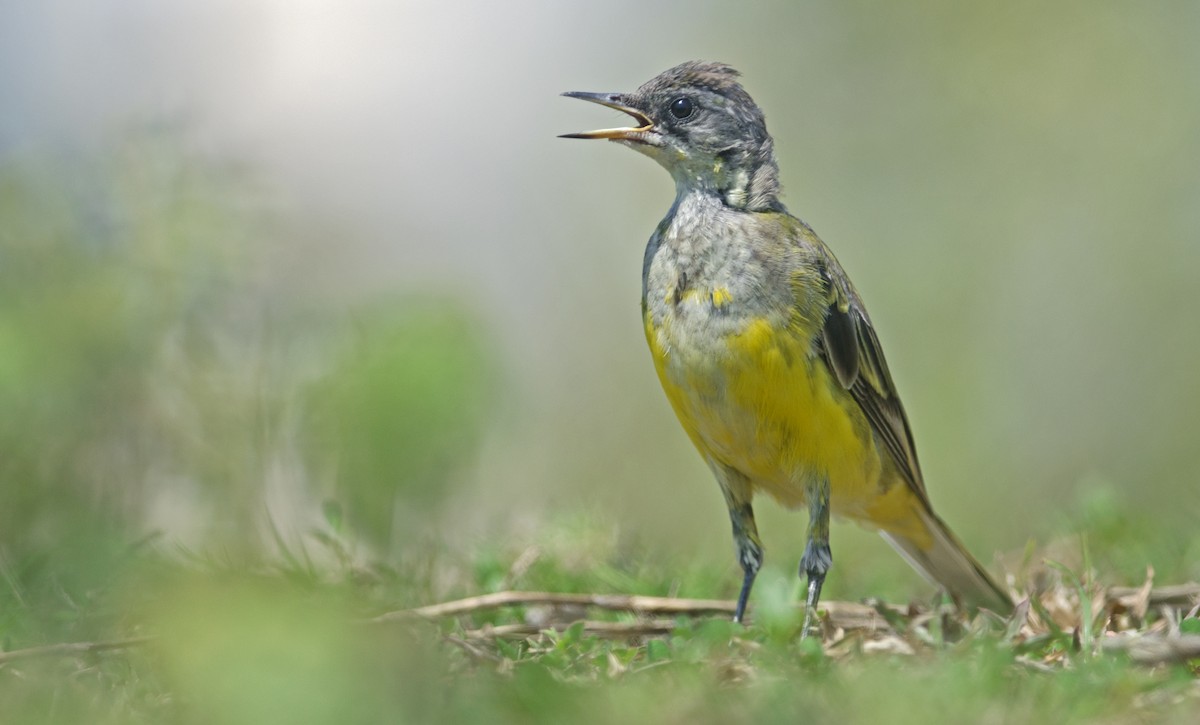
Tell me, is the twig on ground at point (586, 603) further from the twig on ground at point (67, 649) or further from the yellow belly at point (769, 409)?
the twig on ground at point (67, 649)

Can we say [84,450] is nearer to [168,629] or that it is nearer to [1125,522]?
[168,629]

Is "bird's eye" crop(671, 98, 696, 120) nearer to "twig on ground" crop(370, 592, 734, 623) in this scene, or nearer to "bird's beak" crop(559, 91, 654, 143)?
"bird's beak" crop(559, 91, 654, 143)

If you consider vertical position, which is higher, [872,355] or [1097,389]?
[872,355]

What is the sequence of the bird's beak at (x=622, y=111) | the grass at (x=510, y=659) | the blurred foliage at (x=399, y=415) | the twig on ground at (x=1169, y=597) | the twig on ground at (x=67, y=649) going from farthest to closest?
the bird's beak at (x=622, y=111) → the twig on ground at (x=1169, y=597) → the blurred foliage at (x=399, y=415) → the twig on ground at (x=67, y=649) → the grass at (x=510, y=659)

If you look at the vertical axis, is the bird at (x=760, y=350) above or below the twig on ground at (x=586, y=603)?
above

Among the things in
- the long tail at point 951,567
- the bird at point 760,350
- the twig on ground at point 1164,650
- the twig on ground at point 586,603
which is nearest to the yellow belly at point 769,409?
the bird at point 760,350

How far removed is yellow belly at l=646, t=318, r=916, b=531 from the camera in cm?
481

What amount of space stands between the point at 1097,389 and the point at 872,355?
30.1 ft

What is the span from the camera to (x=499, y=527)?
6676mm

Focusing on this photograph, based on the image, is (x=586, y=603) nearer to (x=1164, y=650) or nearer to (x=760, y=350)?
(x=760, y=350)

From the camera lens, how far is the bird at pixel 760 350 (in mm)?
4867

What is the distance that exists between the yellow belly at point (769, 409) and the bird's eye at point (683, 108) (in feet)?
4.03

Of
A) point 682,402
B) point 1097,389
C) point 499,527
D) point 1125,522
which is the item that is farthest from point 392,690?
point 1097,389

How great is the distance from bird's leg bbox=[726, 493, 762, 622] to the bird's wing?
0.71 meters
